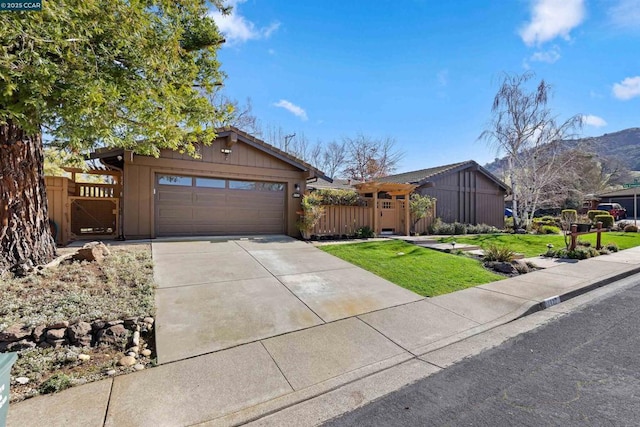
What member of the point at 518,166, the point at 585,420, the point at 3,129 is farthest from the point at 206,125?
the point at 518,166

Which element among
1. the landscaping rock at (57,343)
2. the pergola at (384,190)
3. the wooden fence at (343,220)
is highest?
the pergola at (384,190)

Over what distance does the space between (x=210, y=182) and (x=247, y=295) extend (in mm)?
6379

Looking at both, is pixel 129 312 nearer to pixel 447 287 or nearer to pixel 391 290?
pixel 391 290

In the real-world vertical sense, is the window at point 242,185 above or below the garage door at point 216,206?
above

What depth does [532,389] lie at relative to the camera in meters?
2.47

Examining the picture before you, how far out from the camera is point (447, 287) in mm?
5328

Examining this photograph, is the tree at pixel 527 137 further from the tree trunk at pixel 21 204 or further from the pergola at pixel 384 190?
the tree trunk at pixel 21 204

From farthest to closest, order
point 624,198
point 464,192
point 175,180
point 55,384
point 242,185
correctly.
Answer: point 624,198 < point 464,192 < point 242,185 < point 175,180 < point 55,384

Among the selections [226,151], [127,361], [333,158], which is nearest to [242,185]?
[226,151]

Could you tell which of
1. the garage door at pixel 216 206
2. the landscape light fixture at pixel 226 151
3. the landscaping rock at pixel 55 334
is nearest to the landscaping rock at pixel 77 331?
the landscaping rock at pixel 55 334

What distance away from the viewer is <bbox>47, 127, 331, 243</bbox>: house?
8523 mm

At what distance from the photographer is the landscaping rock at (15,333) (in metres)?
2.85

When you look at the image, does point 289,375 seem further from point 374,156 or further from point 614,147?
point 614,147

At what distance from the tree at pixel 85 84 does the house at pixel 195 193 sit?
2.76 meters
